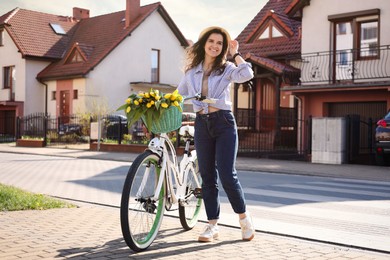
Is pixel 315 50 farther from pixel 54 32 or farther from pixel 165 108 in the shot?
pixel 54 32

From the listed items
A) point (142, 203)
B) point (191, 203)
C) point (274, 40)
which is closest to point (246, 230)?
point (191, 203)

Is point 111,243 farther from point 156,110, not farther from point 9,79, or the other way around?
point 9,79

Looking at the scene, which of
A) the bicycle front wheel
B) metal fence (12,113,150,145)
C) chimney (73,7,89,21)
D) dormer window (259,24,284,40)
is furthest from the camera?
chimney (73,7,89,21)

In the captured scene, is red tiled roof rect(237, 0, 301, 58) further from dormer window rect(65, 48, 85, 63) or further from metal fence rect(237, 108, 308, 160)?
dormer window rect(65, 48, 85, 63)

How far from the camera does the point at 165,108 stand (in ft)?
17.2

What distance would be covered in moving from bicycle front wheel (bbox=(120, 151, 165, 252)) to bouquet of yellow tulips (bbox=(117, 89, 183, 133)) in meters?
0.27

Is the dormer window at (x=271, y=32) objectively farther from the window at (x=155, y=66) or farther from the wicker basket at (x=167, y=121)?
the wicker basket at (x=167, y=121)

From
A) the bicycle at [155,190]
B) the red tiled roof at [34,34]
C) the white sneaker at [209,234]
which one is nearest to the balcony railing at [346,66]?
the bicycle at [155,190]

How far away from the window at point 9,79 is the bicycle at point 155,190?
3725 centimetres

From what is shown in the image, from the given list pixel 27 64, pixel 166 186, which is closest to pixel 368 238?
pixel 166 186

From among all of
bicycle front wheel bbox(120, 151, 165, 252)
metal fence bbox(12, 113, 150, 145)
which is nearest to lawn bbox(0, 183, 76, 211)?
bicycle front wheel bbox(120, 151, 165, 252)

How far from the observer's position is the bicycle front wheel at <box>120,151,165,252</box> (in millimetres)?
4884

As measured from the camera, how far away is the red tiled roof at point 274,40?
85.5ft

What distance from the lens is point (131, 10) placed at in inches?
1505
